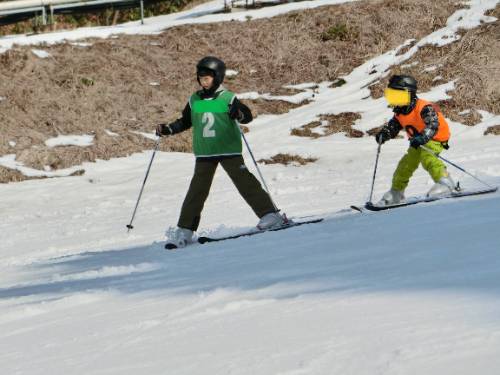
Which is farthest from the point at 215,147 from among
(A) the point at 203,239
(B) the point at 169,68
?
(B) the point at 169,68

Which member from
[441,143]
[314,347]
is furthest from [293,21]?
[314,347]

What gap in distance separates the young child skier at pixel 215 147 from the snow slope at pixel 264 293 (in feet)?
1.36

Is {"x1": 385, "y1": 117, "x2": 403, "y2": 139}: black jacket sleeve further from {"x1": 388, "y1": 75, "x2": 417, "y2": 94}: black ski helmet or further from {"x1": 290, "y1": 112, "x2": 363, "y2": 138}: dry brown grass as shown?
{"x1": 290, "y1": 112, "x2": 363, "y2": 138}: dry brown grass

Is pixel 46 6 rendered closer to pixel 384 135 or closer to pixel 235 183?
pixel 384 135

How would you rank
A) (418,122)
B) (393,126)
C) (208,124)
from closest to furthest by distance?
(208,124) < (418,122) < (393,126)

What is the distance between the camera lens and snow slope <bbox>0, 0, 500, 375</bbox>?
380 cm

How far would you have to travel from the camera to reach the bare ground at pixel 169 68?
1792 cm

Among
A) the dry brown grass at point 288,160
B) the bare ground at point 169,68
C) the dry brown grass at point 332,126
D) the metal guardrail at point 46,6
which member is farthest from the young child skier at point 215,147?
the metal guardrail at point 46,6

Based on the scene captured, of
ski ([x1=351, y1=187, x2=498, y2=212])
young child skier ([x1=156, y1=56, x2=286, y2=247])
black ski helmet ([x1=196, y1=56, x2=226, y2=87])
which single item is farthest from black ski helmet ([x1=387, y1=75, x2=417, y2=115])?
black ski helmet ([x1=196, y1=56, x2=226, y2=87])

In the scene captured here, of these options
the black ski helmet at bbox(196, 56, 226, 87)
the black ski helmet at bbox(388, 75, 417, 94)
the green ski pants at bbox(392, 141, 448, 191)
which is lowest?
the green ski pants at bbox(392, 141, 448, 191)

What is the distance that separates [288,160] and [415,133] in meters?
6.31

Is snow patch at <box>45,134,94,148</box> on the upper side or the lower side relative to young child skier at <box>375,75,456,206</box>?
lower

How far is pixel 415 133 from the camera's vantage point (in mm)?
9656

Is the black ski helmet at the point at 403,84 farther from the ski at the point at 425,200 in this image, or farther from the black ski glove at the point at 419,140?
the ski at the point at 425,200
